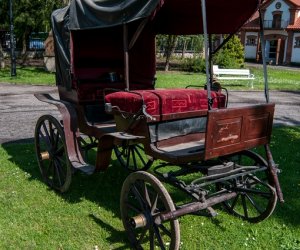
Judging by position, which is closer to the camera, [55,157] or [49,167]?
[55,157]

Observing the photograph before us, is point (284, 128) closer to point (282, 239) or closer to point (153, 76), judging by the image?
point (153, 76)

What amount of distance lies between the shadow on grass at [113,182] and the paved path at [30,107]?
4.36 ft

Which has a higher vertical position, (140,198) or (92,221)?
(140,198)

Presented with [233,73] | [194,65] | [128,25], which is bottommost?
[194,65]

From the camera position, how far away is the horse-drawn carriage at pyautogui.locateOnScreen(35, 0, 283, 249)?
4.00 m

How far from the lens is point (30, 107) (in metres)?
12.1

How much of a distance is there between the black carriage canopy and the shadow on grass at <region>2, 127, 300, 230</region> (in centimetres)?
146

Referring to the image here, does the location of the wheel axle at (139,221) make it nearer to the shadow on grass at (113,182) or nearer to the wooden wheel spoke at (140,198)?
the wooden wheel spoke at (140,198)

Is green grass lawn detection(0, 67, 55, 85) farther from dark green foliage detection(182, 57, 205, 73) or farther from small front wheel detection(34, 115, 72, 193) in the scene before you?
small front wheel detection(34, 115, 72, 193)

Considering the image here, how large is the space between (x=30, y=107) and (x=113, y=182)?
689 cm

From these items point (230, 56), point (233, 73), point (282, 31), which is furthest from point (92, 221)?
point (282, 31)

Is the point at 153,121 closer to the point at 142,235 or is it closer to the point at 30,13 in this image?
the point at 142,235

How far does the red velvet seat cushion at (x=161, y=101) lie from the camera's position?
4379mm

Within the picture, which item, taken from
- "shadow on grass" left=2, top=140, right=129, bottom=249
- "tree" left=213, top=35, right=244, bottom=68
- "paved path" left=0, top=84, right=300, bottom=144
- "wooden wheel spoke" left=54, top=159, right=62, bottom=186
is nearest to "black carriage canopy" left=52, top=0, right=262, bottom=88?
"wooden wheel spoke" left=54, top=159, right=62, bottom=186
